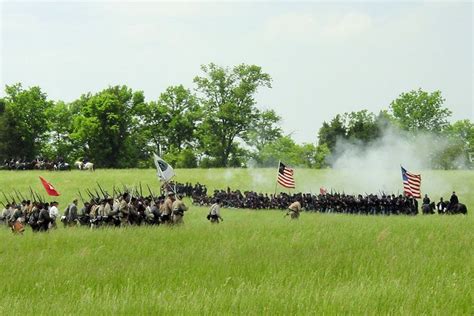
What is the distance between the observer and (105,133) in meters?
83.1

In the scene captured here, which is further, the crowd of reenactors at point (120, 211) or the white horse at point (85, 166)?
the white horse at point (85, 166)

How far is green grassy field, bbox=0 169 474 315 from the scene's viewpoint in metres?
7.73

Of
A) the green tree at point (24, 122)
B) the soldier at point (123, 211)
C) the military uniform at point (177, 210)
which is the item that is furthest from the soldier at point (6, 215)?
the green tree at point (24, 122)

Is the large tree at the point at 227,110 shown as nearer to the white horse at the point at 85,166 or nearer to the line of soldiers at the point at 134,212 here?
the white horse at the point at 85,166

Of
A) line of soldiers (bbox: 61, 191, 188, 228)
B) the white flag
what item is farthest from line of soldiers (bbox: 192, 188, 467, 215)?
line of soldiers (bbox: 61, 191, 188, 228)

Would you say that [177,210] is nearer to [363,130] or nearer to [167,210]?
[167,210]

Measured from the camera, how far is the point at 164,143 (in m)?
89.8

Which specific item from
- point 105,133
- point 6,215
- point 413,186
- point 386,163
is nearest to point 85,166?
point 105,133

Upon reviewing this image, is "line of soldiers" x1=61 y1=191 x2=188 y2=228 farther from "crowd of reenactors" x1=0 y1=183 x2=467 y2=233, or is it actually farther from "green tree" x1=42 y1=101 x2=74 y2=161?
"green tree" x1=42 y1=101 x2=74 y2=161

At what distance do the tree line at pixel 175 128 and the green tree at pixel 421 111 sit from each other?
4.43m

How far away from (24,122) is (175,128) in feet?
64.8

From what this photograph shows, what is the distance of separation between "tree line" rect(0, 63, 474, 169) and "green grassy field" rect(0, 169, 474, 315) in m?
66.3

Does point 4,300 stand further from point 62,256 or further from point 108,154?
point 108,154

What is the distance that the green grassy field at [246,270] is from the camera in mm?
7730
